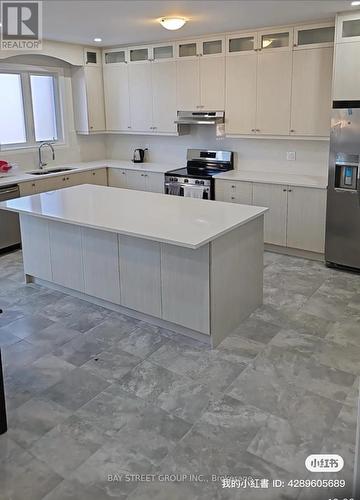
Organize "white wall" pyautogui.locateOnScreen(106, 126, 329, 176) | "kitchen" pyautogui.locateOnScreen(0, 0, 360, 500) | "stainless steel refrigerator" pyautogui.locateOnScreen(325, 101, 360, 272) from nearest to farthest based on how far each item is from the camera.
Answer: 1. "kitchen" pyautogui.locateOnScreen(0, 0, 360, 500)
2. "stainless steel refrigerator" pyautogui.locateOnScreen(325, 101, 360, 272)
3. "white wall" pyautogui.locateOnScreen(106, 126, 329, 176)

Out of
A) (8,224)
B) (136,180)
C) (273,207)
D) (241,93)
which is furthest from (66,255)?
(241,93)

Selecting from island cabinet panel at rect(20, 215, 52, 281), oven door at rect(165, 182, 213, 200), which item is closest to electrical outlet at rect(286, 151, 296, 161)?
oven door at rect(165, 182, 213, 200)

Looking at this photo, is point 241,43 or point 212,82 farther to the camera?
point 212,82

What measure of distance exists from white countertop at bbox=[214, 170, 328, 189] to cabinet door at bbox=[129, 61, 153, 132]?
150 centimetres

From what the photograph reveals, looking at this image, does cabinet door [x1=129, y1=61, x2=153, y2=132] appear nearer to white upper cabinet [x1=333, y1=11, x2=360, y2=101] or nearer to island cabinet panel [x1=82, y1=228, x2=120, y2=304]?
white upper cabinet [x1=333, y1=11, x2=360, y2=101]

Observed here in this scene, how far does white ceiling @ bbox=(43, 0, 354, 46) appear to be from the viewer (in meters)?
3.89

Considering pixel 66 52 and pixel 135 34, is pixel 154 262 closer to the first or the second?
pixel 135 34

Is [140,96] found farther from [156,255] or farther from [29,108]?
[156,255]

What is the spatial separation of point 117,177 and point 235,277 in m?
3.68

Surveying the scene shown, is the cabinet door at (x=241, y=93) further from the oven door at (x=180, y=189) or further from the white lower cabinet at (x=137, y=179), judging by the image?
the white lower cabinet at (x=137, y=179)

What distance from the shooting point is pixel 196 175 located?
5.87 m

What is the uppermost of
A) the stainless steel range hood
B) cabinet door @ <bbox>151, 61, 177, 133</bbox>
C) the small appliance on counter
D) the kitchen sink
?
cabinet door @ <bbox>151, 61, 177, 133</bbox>

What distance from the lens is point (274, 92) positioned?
518cm

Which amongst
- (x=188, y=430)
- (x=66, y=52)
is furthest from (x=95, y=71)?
(x=188, y=430)
